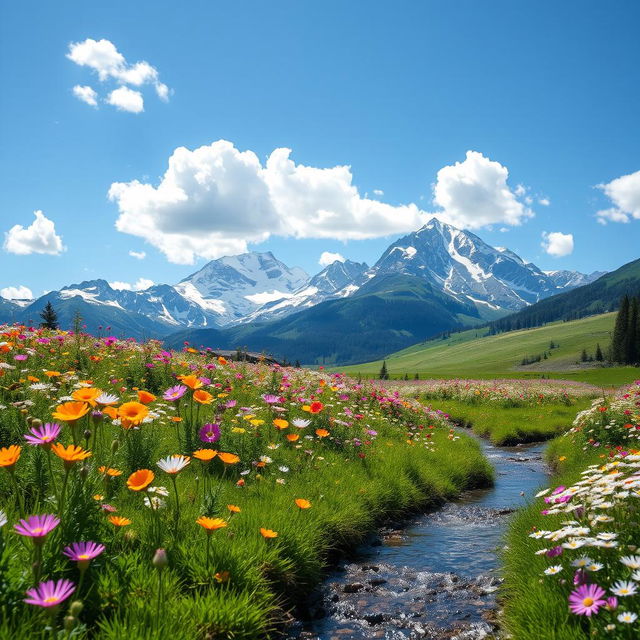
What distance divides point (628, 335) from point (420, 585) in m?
133

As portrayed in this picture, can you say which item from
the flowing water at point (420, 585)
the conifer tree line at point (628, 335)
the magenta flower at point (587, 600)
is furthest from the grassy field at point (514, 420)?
the conifer tree line at point (628, 335)

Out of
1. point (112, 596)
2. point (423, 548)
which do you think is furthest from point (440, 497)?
point (112, 596)

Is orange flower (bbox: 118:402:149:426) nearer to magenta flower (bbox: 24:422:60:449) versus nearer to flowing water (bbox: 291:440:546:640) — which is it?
magenta flower (bbox: 24:422:60:449)

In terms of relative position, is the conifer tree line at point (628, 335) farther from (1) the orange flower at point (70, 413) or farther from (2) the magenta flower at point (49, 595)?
(2) the magenta flower at point (49, 595)

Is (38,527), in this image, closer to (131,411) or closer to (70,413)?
(70,413)

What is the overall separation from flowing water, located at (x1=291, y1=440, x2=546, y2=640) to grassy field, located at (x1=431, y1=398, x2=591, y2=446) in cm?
1327

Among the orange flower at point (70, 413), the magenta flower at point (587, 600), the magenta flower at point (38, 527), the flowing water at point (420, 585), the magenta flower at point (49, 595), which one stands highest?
the orange flower at point (70, 413)

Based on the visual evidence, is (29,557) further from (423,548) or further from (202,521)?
(423,548)

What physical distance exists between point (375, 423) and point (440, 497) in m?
3.45

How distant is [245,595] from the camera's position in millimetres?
4574

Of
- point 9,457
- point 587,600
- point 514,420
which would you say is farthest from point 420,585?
point 514,420

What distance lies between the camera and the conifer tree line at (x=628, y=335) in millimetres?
115250

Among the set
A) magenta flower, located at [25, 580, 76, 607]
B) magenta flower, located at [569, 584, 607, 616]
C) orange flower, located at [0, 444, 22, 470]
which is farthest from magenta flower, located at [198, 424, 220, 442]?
magenta flower, located at [569, 584, 607, 616]

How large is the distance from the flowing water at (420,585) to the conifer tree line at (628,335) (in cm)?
12752
